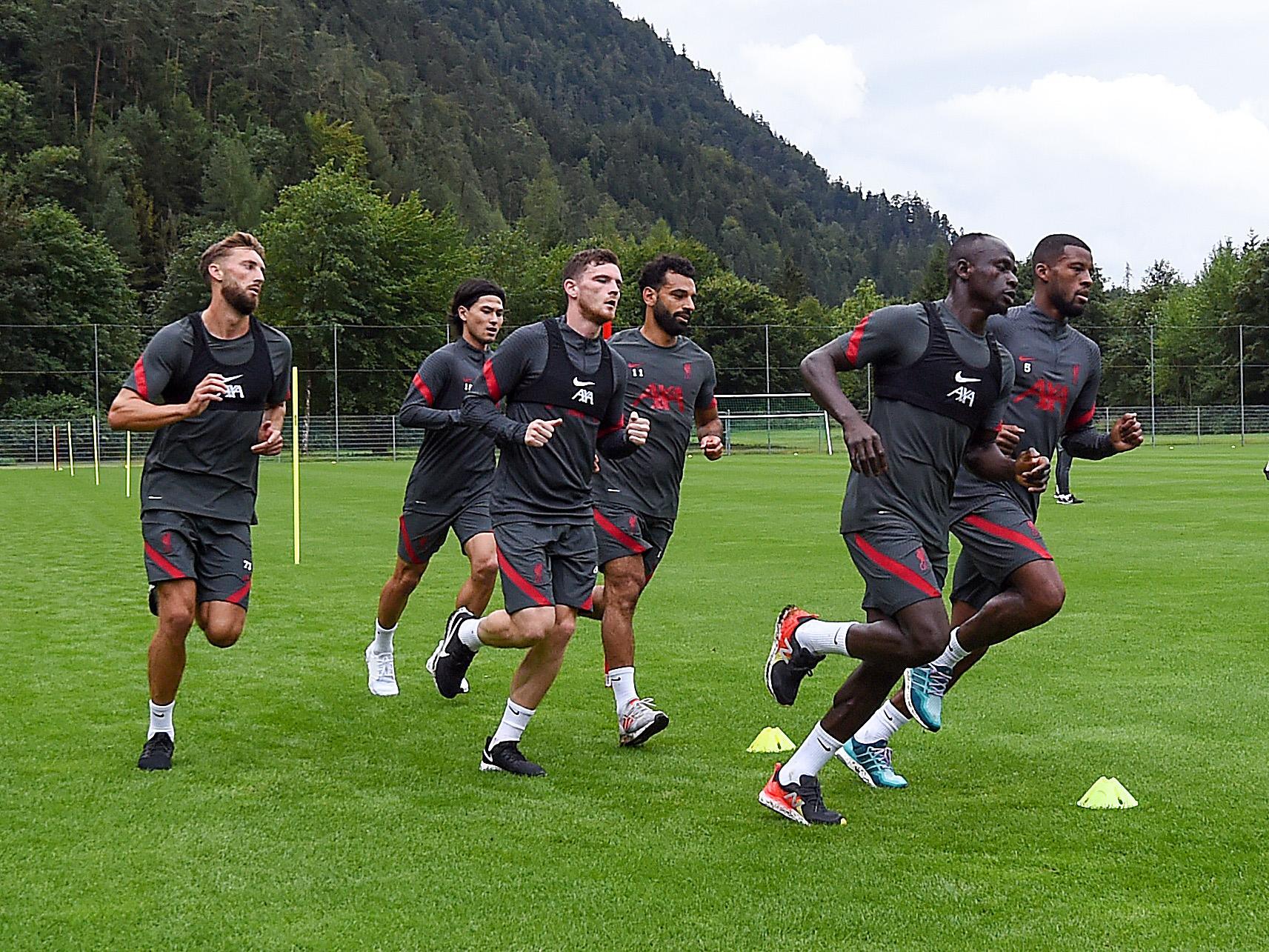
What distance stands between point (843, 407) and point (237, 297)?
2.91m

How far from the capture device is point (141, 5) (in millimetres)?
113062

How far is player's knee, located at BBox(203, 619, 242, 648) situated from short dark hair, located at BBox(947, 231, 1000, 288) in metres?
3.51

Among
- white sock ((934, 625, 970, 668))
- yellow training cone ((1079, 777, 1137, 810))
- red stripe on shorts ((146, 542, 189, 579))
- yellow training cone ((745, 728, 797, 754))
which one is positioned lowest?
yellow training cone ((745, 728, 797, 754))

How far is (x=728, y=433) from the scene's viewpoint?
63.5 m

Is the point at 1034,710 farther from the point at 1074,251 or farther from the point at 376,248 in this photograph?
the point at 376,248

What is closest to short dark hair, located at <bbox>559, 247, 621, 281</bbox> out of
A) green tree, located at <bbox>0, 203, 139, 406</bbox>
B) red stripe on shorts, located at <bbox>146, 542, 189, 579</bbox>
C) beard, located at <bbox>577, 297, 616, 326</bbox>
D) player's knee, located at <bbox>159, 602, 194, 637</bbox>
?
beard, located at <bbox>577, 297, 616, 326</bbox>

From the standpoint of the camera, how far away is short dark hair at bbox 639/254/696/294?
779 cm

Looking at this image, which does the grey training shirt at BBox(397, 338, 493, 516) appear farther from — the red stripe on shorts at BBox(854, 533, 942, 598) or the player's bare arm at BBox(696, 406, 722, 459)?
the red stripe on shorts at BBox(854, 533, 942, 598)

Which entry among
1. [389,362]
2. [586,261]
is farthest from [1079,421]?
[389,362]

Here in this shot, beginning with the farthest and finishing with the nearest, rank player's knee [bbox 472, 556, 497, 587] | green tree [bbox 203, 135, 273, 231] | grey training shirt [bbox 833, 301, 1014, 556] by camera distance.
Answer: green tree [bbox 203, 135, 273, 231] → player's knee [bbox 472, 556, 497, 587] → grey training shirt [bbox 833, 301, 1014, 556]

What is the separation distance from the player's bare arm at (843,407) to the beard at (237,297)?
2631 millimetres

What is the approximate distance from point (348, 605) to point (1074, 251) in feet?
24.7

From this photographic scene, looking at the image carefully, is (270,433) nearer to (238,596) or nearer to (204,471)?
(204,471)

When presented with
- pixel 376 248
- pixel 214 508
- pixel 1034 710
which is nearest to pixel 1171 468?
pixel 1034 710
